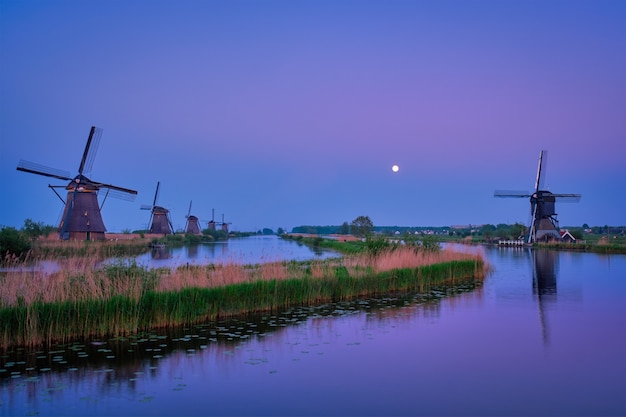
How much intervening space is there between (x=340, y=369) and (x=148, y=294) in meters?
4.73

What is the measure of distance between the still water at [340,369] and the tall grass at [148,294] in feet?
1.67

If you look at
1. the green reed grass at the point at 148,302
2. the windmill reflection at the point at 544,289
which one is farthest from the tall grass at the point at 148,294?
the windmill reflection at the point at 544,289

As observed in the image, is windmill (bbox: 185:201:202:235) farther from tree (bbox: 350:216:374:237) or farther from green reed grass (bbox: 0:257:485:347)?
green reed grass (bbox: 0:257:485:347)

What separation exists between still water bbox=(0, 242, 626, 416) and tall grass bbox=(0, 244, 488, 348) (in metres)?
0.51

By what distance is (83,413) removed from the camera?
6375 millimetres

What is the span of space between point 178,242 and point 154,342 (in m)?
50.8

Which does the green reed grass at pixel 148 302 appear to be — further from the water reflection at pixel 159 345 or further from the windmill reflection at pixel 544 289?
the windmill reflection at pixel 544 289

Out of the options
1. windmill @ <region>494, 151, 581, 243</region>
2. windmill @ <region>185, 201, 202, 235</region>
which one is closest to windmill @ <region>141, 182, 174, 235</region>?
windmill @ <region>185, 201, 202, 235</region>

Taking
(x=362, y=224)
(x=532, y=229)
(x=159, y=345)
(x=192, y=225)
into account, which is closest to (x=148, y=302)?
(x=159, y=345)

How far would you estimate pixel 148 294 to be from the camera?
1087 cm

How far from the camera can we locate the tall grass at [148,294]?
936 centimetres

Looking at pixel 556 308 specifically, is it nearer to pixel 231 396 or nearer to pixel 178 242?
pixel 231 396

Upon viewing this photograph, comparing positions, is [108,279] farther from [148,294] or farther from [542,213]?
[542,213]

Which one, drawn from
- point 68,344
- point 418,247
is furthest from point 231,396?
point 418,247
